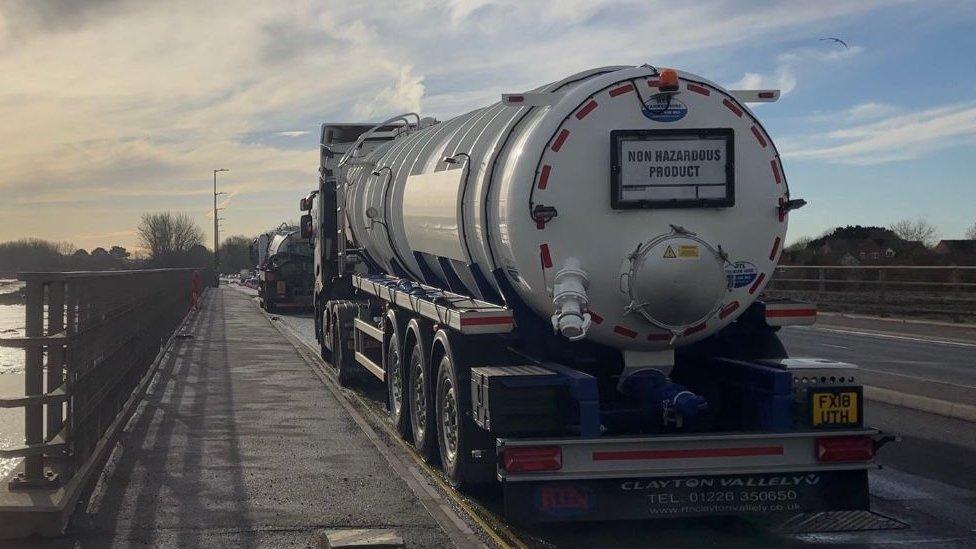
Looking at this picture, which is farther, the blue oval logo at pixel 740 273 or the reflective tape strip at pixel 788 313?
the reflective tape strip at pixel 788 313

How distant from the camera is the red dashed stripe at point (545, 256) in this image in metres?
7.20

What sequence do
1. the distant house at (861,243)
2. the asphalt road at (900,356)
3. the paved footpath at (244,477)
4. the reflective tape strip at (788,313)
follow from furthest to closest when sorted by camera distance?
the distant house at (861,243)
the asphalt road at (900,356)
the reflective tape strip at (788,313)
the paved footpath at (244,477)

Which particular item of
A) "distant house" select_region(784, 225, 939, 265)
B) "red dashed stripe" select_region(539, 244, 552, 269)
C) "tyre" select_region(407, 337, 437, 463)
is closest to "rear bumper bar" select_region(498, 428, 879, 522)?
"red dashed stripe" select_region(539, 244, 552, 269)

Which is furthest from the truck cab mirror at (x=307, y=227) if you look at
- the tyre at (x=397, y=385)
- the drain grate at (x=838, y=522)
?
the drain grate at (x=838, y=522)

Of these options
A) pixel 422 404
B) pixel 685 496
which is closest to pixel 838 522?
pixel 685 496

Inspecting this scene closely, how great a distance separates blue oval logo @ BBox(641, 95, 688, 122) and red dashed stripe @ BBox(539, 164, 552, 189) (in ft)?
2.50

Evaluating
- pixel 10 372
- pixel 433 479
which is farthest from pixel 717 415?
pixel 10 372

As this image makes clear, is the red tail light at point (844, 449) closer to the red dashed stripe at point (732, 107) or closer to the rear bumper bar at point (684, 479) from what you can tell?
the rear bumper bar at point (684, 479)

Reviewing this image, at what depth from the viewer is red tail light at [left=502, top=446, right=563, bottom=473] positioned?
6715mm

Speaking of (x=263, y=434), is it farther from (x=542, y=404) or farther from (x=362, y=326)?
(x=542, y=404)

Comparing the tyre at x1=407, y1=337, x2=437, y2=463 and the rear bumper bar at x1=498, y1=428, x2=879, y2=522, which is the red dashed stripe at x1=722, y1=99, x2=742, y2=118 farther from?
the tyre at x1=407, y1=337, x2=437, y2=463

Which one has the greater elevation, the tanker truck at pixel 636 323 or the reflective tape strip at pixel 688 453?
the tanker truck at pixel 636 323

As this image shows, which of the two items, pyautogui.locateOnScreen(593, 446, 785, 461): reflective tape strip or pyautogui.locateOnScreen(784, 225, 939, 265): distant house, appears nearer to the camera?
pyautogui.locateOnScreen(593, 446, 785, 461): reflective tape strip

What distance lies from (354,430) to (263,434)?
95 cm
